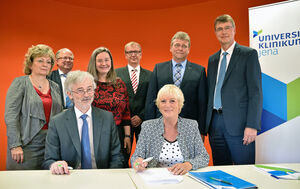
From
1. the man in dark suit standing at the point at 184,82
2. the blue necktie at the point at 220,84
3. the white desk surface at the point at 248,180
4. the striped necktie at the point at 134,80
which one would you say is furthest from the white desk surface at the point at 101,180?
the striped necktie at the point at 134,80

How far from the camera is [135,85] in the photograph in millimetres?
3373

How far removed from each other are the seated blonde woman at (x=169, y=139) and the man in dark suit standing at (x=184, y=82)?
2.32 feet

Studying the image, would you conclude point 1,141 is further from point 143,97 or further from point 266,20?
point 266,20

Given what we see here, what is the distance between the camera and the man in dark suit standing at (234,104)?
2.54 m

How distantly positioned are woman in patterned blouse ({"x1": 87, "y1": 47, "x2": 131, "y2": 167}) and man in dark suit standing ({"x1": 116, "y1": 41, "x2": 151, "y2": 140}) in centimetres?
32

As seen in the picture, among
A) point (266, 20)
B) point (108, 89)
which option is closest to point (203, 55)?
point (266, 20)

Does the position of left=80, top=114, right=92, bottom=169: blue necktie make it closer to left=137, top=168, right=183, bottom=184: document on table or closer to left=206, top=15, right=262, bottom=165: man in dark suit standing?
left=137, top=168, right=183, bottom=184: document on table

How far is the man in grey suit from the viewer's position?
6.75 ft

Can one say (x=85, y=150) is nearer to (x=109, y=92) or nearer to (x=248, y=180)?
(x=109, y=92)

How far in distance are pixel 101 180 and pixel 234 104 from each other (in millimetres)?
1700

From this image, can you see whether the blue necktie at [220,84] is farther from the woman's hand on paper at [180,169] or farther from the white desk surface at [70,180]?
the white desk surface at [70,180]

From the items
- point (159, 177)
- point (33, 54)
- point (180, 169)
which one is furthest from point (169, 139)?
point (33, 54)

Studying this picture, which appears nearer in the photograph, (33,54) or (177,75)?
(33,54)

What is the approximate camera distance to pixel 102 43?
17.4 feet
